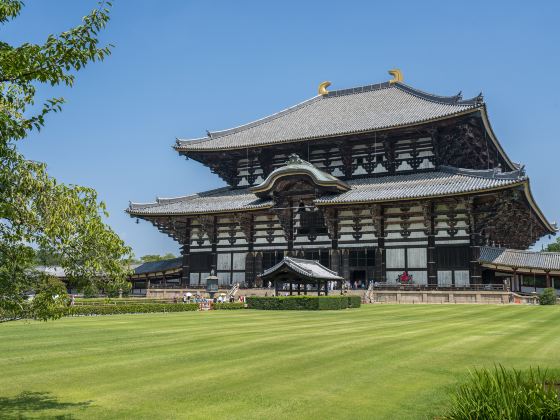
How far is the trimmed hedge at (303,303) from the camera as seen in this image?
34.1 meters

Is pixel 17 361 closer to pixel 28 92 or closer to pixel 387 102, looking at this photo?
pixel 28 92

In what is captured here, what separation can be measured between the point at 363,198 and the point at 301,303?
15.0m

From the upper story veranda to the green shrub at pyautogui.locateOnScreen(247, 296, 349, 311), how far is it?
20352 mm

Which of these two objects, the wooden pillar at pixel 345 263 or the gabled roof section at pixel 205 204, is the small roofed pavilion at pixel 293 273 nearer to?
the wooden pillar at pixel 345 263

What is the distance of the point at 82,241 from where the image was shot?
810 centimetres

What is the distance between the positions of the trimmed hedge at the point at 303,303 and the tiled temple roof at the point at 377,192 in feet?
41.6

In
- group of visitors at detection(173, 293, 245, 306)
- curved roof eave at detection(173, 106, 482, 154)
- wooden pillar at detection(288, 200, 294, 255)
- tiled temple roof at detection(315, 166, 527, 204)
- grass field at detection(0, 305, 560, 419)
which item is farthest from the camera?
wooden pillar at detection(288, 200, 294, 255)

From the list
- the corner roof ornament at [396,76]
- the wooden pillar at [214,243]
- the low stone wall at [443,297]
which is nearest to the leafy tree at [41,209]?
the low stone wall at [443,297]

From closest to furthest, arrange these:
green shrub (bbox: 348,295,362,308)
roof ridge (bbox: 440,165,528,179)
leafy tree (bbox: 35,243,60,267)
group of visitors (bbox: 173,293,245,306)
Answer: leafy tree (bbox: 35,243,60,267)
green shrub (bbox: 348,295,362,308)
roof ridge (bbox: 440,165,528,179)
group of visitors (bbox: 173,293,245,306)

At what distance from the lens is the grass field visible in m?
9.19

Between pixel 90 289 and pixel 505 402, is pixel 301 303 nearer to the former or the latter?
pixel 90 289

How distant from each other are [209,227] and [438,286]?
2429cm

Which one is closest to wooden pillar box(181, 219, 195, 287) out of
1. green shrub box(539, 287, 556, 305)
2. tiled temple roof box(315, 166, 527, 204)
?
tiled temple roof box(315, 166, 527, 204)

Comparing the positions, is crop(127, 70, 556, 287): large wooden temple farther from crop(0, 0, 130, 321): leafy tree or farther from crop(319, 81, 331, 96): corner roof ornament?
crop(0, 0, 130, 321): leafy tree
